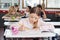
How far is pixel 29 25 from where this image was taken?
134 inches

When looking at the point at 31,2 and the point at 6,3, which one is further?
the point at 31,2

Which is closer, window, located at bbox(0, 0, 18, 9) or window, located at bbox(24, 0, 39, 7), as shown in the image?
window, located at bbox(0, 0, 18, 9)

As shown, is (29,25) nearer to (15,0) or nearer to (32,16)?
(32,16)

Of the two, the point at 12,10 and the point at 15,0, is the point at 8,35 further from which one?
the point at 15,0

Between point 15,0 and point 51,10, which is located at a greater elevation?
point 15,0

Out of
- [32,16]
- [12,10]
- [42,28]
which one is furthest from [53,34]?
[12,10]

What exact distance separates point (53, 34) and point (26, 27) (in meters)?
0.64

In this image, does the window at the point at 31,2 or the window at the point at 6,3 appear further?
the window at the point at 31,2

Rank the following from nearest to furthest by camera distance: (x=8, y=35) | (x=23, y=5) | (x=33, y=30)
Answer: (x=8, y=35) → (x=33, y=30) → (x=23, y=5)

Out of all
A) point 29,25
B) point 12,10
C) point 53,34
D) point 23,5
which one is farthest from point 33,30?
point 23,5

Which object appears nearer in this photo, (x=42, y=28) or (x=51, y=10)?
(x=42, y=28)

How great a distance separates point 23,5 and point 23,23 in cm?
541

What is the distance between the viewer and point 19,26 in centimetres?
338

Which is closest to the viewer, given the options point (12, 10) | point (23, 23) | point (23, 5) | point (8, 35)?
point (8, 35)
